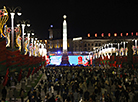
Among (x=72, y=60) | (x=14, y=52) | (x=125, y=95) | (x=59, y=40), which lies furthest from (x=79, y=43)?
(x=125, y=95)

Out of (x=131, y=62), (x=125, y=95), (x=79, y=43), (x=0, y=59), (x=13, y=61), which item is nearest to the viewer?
(x=125, y=95)

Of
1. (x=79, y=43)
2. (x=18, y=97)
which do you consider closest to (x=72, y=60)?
(x=79, y=43)

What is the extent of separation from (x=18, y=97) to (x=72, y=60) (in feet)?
242

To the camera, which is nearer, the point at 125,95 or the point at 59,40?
the point at 125,95

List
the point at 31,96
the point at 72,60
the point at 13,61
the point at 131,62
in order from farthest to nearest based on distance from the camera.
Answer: the point at 72,60 → the point at 131,62 → the point at 13,61 → the point at 31,96

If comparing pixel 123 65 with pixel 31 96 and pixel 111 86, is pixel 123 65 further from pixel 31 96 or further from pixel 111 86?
pixel 31 96

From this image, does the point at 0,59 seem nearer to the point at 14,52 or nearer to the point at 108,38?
the point at 14,52

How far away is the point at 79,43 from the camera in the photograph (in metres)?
121

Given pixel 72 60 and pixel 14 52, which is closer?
pixel 14 52

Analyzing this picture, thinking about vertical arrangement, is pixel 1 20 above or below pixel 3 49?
above

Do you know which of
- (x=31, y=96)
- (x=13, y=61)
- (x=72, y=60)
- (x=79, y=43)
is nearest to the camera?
(x=31, y=96)

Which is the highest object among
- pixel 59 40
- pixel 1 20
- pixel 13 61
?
pixel 59 40

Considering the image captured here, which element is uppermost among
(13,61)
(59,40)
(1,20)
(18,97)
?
(59,40)

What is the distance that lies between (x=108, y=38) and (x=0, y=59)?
109 metres
